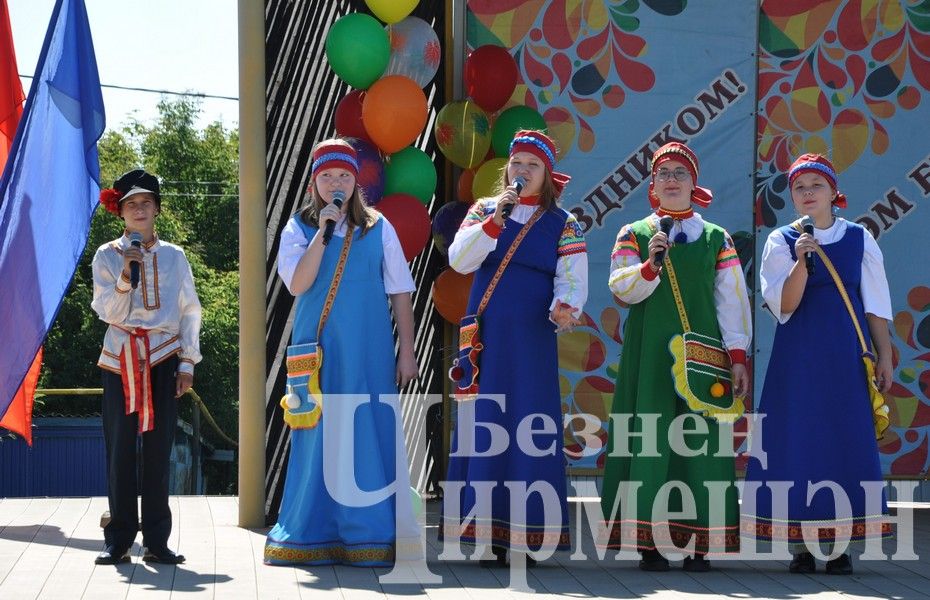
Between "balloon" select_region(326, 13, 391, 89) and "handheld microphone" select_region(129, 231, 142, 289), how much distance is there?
1521 millimetres

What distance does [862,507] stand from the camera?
5.77 meters

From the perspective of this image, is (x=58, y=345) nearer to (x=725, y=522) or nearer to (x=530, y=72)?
(x=530, y=72)

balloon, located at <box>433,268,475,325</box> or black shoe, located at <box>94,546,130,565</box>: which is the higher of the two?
balloon, located at <box>433,268,475,325</box>

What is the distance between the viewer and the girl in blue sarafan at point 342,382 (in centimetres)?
577

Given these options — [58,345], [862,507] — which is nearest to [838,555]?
[862,507]

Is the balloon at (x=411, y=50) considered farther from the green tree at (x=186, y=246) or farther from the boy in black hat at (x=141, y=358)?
the green tree at (x=186, y=246)

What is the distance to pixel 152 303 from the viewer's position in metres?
5.89

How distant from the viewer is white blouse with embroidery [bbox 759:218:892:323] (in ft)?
19.2

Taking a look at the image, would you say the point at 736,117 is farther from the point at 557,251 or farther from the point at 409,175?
the point at 557,251

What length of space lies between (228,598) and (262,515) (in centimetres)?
195

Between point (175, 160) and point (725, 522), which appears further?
point (175, 160)

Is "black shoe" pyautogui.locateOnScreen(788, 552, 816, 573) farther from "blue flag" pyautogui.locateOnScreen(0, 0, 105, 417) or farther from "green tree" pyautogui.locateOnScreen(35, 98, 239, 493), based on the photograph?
"green tree" pyautogui.locateOnScreen(35, 98, 239, 493)

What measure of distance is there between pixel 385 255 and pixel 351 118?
1.24 m

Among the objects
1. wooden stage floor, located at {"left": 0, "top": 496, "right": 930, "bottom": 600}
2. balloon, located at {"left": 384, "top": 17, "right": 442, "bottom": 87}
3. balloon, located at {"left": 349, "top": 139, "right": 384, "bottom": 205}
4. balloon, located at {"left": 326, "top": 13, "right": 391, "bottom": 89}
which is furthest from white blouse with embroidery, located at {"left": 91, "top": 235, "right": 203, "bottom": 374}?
balloon, located at {"left": 384, "top": 17, "right": 442, "bottom": 87}
